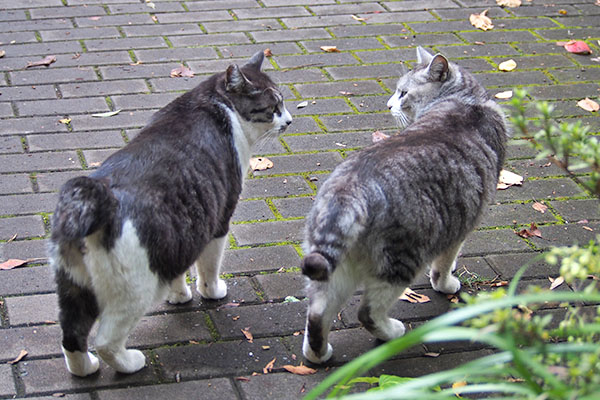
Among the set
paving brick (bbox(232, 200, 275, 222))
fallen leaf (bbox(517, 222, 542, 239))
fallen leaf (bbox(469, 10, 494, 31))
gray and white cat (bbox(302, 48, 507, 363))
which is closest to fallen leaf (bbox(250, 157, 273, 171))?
paving brick (bbox(232, 200, 275, 222))

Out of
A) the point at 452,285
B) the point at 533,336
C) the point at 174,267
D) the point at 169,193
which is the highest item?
the point at 533,336

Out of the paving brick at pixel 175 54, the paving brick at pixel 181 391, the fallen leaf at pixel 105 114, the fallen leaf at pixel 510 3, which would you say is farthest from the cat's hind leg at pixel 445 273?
the fallen leaf at pixel 510 3

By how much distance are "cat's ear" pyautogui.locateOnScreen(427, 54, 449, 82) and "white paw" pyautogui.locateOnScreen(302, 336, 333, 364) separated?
169 cm

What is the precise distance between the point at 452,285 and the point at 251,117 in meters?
1.37

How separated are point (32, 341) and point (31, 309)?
0.24 m

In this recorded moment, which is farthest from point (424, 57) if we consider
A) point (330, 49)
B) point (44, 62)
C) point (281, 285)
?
point (44, 62)

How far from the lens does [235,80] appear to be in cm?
358

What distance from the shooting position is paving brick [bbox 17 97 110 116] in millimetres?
5195

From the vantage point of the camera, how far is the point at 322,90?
5699 mm

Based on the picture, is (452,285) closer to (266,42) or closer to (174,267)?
(174,267)

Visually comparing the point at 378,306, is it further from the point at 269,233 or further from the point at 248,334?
the point at 269,233

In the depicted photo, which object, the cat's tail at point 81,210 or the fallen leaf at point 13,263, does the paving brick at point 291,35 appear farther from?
the cat's tail at point 81,210

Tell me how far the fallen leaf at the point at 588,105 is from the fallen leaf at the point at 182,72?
3053mm

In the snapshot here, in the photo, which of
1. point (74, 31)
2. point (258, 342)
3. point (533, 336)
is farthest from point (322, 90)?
point (533, 336)
